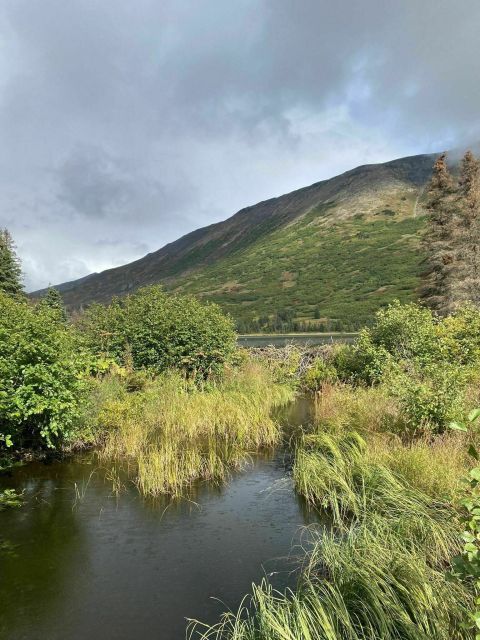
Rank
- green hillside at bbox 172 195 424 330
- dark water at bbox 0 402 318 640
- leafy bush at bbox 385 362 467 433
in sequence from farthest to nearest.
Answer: green hillside at bbox 172 195 424 330
leafy bush at bbox 385 362 467 433
dark water at bbox 0 402 318 640

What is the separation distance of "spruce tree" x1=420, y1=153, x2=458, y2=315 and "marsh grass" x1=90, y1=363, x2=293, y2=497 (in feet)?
73.9

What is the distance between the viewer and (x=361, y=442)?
36.1 ft

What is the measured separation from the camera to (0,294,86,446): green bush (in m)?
10.7

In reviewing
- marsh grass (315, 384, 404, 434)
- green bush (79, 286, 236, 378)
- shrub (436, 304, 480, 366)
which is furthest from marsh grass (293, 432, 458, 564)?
green bush (79, 286, 236, 378)

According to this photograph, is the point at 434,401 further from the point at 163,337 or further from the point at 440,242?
the point at 440,242

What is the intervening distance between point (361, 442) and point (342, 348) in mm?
14600

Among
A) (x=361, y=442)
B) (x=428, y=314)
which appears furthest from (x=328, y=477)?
(x=428, y=314)

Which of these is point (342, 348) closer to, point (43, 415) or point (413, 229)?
point (43, 415)

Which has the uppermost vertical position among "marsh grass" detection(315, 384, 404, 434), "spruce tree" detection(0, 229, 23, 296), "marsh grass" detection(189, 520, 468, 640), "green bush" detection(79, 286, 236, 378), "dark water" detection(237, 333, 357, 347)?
"spruce tree" detection(0, 229, 23, 296)

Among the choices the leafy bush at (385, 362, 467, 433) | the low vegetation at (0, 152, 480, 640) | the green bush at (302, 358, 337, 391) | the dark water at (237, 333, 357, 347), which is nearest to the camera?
the low vegetation at (0, 152, 480, 640)

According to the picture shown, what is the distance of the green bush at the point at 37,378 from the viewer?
10.7 m

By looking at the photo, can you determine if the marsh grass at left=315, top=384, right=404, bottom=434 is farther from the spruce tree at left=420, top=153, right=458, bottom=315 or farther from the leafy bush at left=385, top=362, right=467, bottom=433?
the spruce tree at left=420, top=153, right=458, bottom=315

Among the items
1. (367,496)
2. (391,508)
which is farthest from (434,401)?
(391,508)

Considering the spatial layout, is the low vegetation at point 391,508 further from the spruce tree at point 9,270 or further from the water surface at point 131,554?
the spruce tree at point 9,270
